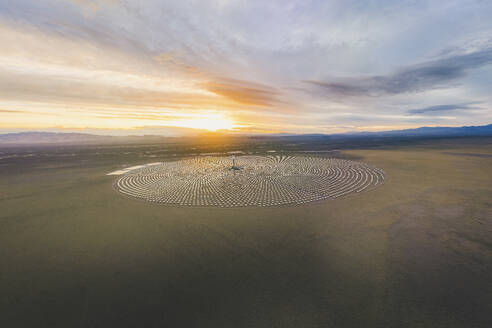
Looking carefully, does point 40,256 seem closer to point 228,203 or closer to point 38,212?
point 38,212

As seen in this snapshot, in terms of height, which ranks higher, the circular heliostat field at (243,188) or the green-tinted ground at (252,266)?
the circular heliostat field at (243,188)

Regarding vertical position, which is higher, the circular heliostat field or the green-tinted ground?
the circular heliostat field

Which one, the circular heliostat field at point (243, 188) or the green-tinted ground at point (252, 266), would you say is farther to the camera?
the circular heliostat field at point (243, 188)

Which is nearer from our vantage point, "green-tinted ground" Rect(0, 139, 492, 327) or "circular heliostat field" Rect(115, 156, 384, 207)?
"green-tinted ground" Rect(0, 139, 492, 327)

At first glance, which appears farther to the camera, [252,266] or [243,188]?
[243,188]

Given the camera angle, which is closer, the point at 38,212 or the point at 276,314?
the point at 276,314

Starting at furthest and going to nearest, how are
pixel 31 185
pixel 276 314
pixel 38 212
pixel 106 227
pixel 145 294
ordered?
pixel 31 185 → pixel 38 212 → pixel 106 227 → pixel 145 294 → pixel 276 314

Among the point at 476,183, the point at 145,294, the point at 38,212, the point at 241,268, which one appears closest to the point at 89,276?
the point at 145,294

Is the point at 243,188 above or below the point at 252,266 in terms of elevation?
above
